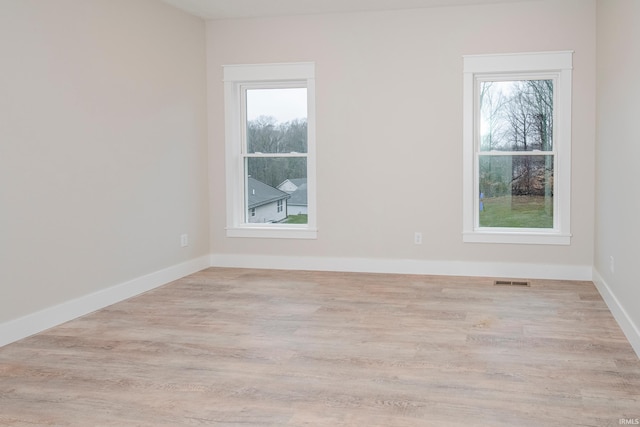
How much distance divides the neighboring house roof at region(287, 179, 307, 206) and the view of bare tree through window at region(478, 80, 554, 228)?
182 cm

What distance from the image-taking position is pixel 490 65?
589cm

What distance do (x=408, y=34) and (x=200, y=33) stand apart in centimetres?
216

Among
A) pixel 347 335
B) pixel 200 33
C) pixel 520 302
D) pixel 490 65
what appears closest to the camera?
pixel 347 335

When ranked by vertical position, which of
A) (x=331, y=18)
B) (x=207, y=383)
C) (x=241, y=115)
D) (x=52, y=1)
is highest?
(x=331, y=18)

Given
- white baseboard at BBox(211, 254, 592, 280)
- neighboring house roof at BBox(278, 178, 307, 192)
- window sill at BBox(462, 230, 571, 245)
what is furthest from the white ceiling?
white baseboard at BBox(211, 254, 592, 280)

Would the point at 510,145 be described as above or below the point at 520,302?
above

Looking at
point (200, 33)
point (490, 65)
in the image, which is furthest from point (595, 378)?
point (200, 33)

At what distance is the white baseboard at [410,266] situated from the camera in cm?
589

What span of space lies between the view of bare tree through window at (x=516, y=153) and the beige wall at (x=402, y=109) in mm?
264

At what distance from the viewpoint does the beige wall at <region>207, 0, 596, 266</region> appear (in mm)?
5770

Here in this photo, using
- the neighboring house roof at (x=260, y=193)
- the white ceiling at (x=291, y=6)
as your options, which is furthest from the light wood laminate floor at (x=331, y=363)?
the white ceiling at (x=291, y=6)

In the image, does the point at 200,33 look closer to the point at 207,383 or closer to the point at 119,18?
the point at 119,18

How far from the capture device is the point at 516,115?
6016 millimetres

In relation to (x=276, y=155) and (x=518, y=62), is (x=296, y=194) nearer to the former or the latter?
(x=276, y=155)
